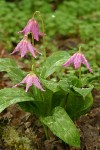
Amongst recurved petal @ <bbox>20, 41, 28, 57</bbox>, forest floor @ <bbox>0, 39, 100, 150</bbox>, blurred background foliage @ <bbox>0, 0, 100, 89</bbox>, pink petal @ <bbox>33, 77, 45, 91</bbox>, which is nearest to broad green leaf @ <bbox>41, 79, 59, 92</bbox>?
pink petal @ <bbox>33, 77, 45, 91</bbox>

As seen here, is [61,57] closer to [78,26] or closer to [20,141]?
[20,141]

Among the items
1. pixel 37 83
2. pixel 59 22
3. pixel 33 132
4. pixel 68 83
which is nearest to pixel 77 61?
pixel 68 83

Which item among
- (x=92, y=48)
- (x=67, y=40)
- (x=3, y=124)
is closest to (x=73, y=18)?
(x=67, y=40)

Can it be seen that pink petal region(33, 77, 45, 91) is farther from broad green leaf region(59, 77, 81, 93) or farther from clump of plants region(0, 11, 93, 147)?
broad green leaf region(59, 77, 81, 93)

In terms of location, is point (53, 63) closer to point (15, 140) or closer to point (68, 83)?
point (68, 83)

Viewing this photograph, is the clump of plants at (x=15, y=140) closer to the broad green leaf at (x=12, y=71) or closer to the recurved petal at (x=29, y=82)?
the broad green leaf at (x=12, y=71)

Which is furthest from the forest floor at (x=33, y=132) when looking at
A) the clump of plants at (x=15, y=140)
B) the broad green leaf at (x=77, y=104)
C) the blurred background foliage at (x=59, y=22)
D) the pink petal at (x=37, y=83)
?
the blurred background foliage at (x=59, y=22)
